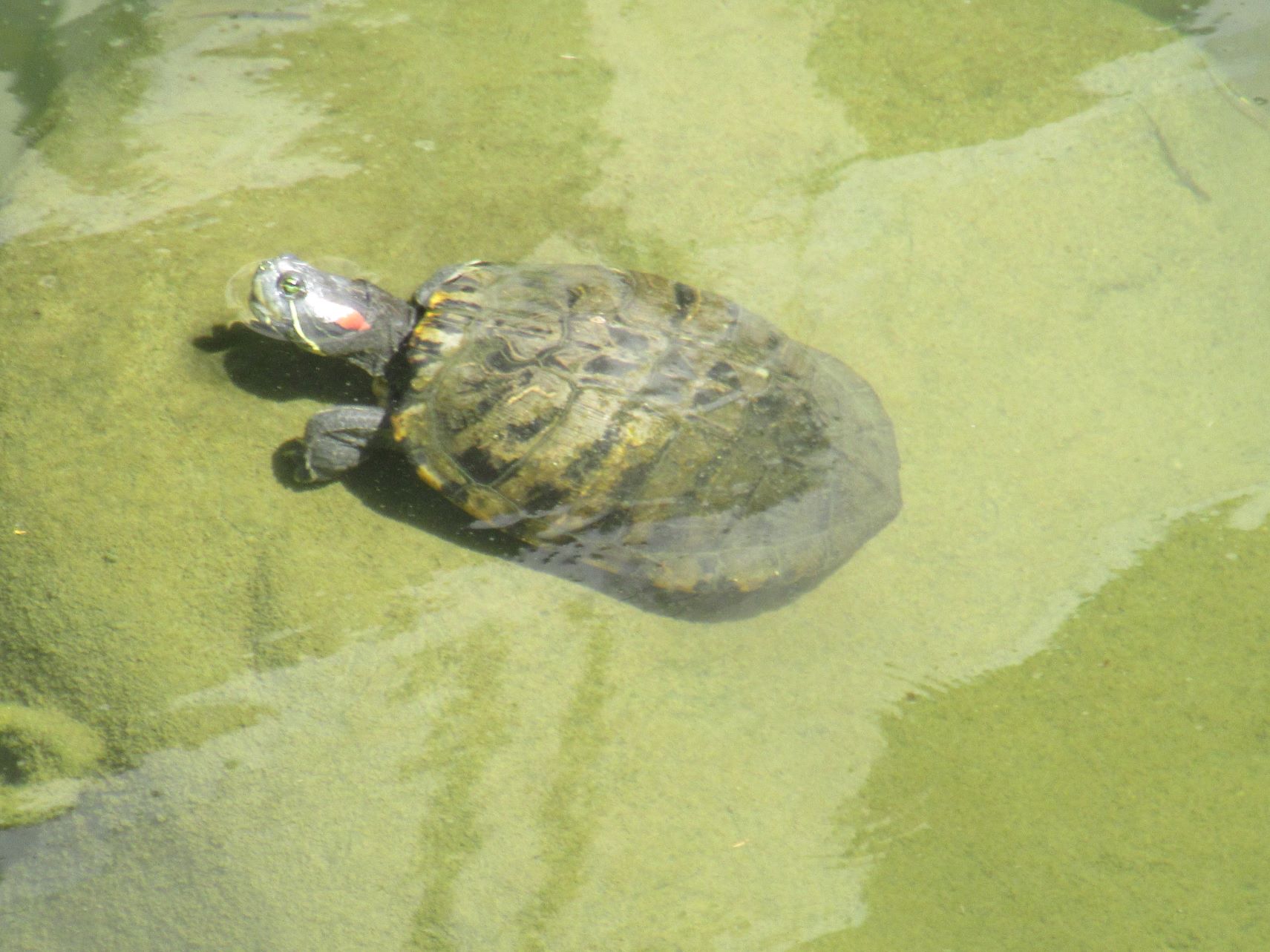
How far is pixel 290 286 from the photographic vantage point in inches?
126

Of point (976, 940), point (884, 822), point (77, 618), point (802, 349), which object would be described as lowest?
point (976, 940)

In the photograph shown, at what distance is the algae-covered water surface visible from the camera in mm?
2857

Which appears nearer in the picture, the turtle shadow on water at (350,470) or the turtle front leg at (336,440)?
the turtle front leg at (336,440)

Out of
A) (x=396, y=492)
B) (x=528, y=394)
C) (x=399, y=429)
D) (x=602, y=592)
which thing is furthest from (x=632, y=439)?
(x=396, y=492)

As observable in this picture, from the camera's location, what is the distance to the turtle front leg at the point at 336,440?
3.17m

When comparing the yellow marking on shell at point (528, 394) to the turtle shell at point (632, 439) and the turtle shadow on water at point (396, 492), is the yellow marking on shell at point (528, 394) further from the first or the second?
the turtle shadow on water at point (396, 492)

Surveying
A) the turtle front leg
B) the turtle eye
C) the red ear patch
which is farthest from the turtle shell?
the turtle eye

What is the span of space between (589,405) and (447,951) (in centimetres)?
185

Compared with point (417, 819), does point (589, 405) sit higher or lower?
higher

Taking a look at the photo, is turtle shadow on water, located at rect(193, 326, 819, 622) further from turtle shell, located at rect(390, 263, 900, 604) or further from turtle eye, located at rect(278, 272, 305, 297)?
turtle eye, located at rect(278, 272, 305, 297)

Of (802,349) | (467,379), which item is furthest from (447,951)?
(802,349)

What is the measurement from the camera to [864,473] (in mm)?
3230

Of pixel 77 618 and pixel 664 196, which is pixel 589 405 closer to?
pixel 664 196

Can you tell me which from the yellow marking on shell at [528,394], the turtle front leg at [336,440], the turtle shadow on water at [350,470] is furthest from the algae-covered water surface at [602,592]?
the yellow marking on shell at [528,394]
